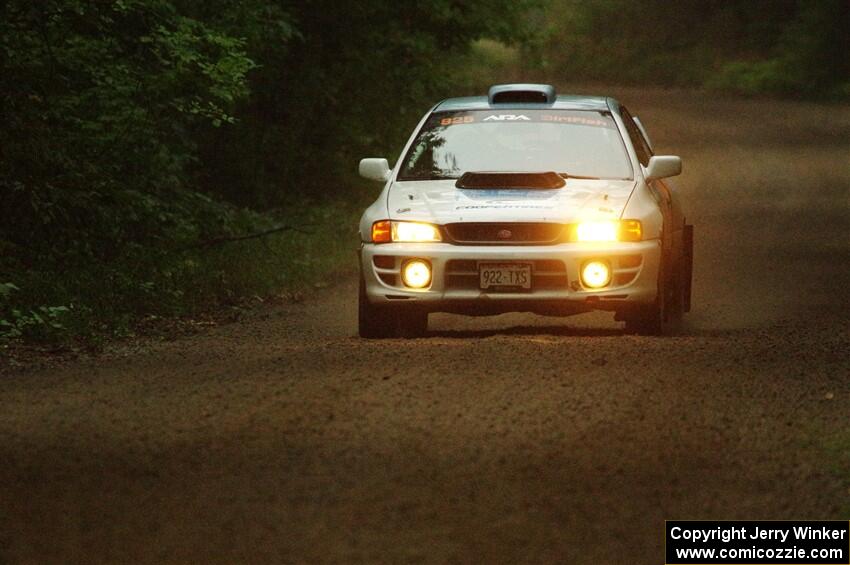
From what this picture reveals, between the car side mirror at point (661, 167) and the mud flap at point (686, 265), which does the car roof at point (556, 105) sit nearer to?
the car side mirror at point (661, 167)

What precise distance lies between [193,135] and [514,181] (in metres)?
12.8

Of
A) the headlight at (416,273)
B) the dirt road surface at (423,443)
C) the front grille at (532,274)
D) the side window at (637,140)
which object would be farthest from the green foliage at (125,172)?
the side window at (637,140)

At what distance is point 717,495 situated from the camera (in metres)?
7.10

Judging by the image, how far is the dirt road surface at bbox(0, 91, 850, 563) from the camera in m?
6.47

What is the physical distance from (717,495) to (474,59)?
29747mm

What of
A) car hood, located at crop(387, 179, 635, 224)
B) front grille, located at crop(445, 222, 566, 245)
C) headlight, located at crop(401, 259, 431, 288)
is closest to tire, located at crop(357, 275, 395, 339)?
headlight, located at crop(401, 259, 431, 288)

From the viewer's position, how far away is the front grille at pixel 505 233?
37.1ft

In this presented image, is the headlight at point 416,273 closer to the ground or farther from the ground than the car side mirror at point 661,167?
closer to the ground

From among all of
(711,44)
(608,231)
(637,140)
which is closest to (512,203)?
(608,231)

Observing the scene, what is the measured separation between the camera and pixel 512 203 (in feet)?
37.6

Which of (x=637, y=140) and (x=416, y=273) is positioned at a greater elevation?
(x=637, y=140)

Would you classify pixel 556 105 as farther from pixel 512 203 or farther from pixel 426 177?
pixel 512 203

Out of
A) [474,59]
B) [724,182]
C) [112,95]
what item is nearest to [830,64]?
[474,59]

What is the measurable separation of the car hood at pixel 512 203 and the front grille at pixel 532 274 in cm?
28
